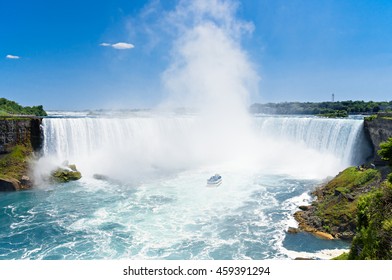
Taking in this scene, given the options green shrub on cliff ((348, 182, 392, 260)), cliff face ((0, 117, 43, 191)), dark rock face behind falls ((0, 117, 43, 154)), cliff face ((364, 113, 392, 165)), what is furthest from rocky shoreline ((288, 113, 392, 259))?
dark rock face behind falls ((0, 117, 43, 154))

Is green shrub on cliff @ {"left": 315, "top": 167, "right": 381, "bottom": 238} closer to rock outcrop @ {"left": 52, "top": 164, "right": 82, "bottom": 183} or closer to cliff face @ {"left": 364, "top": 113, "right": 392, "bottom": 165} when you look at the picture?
cliff face @ {"left": 364, "top": 113, "right": 392, "bottom": 165}

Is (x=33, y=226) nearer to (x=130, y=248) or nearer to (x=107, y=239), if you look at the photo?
(x=107, y=239)

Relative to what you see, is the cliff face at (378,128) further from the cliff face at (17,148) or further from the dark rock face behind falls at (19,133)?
the dark rock face behind falls at (19,133)

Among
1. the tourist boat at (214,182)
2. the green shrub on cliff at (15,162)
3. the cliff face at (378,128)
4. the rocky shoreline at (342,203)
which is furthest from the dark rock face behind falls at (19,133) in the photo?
the cliff face at (378,128)

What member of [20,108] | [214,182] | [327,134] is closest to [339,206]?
[214,182]

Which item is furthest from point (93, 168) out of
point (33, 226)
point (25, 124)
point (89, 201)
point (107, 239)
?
point (107, 239)

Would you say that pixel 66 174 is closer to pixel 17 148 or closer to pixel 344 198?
pixel 17 148
